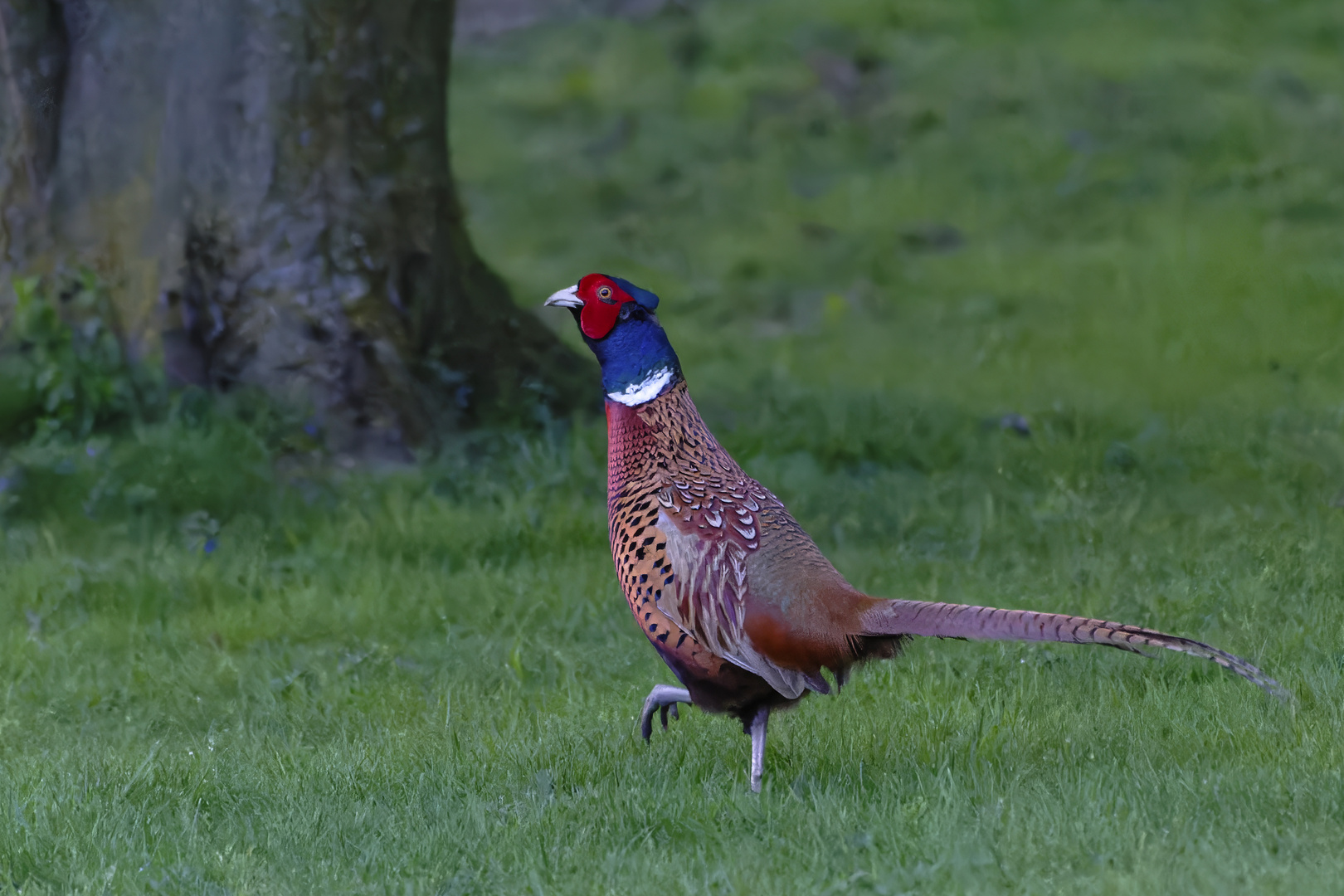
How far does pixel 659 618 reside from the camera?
4.44 metres

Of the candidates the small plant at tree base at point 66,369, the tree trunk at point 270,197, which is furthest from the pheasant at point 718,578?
the small plant at tree base at point 66,369

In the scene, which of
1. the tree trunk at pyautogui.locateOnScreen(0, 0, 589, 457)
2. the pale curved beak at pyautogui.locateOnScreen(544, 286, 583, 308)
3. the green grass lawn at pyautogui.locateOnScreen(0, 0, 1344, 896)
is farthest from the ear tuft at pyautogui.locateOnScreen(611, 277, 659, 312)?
the tree trunk at pyautogui.locateOnScreen(0, 0, 589, 457)

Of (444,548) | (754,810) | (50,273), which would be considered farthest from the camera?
(50,273)

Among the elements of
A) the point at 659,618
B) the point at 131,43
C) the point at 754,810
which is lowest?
the point at 754,810

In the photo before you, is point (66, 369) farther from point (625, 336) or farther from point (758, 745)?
point (758, 745)

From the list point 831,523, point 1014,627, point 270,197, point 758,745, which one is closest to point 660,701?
point 758,745

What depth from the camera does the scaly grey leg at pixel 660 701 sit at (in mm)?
4832

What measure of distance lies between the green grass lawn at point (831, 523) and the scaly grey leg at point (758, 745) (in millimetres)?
56

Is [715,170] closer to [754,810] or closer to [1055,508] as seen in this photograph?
[1055,508]

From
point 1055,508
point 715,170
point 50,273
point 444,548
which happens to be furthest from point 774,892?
point 715,170

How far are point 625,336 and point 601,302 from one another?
0.12 m

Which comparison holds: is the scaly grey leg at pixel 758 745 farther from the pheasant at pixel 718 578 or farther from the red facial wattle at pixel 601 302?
the red facial wattle at pixel 601 302

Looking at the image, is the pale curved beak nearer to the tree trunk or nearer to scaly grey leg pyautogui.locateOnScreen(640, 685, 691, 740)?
scaly grey leg pyautogui.locateOnScreen(640, 685, 691, 740)

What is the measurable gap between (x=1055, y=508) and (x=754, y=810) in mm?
4086
